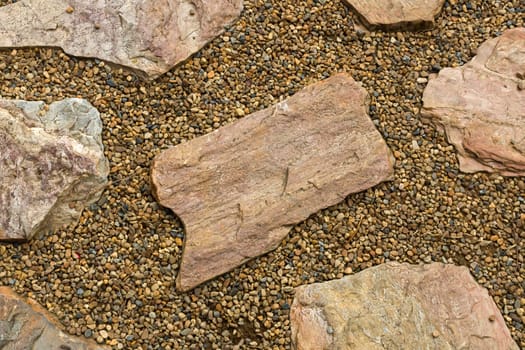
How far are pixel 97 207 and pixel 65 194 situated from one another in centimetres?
15

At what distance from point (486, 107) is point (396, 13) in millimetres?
628

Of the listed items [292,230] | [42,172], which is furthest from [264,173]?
[42,172]

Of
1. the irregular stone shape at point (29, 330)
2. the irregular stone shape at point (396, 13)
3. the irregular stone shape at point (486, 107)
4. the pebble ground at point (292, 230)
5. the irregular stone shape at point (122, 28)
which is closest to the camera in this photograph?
the irregular stone shape at point (29, 330)

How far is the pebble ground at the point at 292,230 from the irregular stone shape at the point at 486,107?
6 cm

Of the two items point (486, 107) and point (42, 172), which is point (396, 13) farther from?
point (42, 172)

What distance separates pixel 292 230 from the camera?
304 cm

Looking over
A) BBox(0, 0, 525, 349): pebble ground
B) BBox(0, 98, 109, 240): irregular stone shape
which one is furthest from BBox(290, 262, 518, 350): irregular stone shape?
BBox(0, 98, 109, 240): irregular stone shape

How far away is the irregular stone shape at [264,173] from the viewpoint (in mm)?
2986

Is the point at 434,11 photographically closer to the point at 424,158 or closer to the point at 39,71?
the point at 424,158

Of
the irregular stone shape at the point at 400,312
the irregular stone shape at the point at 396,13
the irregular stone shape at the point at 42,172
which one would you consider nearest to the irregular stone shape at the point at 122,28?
the irregular stone shape at the point at 42,172

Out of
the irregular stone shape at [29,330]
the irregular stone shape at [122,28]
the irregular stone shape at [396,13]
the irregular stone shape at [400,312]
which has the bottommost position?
the irregular stone shape at [400,312]

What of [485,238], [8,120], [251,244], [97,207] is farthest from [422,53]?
[8,120]

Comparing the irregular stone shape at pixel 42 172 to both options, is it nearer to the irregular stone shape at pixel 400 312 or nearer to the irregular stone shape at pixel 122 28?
the irregular stone shape at pixel 122 28

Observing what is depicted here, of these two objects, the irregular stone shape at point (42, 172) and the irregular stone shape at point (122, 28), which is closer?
the irregular stone shape at point (42, 172)
